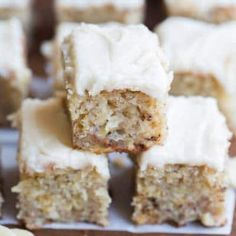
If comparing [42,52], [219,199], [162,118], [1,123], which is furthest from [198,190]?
[42,52]

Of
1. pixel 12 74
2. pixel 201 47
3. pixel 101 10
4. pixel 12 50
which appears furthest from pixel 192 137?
pixel 101 10

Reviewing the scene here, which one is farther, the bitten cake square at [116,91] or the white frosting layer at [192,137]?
the white frosting layer at [192,137]

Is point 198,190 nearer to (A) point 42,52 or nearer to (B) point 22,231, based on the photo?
(B) point 22,231

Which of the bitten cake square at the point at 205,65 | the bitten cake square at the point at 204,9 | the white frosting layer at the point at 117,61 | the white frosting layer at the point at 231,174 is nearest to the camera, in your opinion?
the white frosting layer at the point at 117,61

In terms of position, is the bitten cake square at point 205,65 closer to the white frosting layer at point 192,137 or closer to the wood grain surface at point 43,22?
the white frosting layer at point 192,137

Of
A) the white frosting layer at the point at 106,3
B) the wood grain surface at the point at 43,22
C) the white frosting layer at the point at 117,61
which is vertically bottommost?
the wood grain surface at the point at 43,22

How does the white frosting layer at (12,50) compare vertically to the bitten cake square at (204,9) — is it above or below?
below

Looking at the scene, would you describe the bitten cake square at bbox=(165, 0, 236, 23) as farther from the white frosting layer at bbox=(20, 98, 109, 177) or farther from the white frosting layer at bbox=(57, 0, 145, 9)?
the white frosting layer at bbox=(20, 98, 109, 177)

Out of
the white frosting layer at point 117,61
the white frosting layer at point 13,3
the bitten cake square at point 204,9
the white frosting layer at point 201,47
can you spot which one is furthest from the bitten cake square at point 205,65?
the white frosting layer at point 13,3
